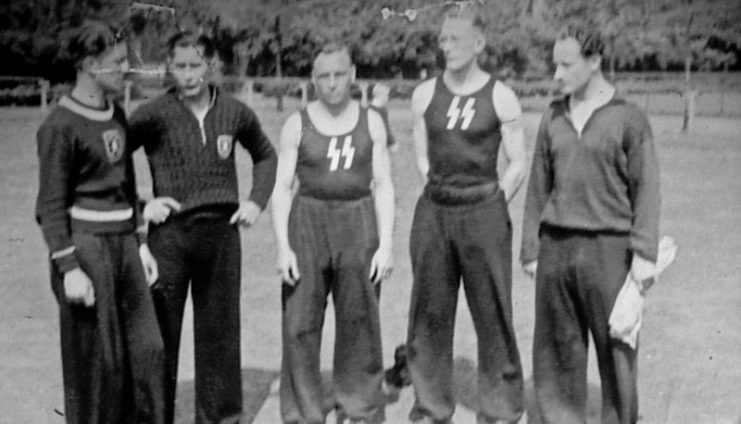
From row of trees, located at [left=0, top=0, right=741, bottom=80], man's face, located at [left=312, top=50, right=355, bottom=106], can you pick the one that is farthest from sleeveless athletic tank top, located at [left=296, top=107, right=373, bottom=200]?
row of trees, located at [left=0, top=0, right=741, bottom=80]

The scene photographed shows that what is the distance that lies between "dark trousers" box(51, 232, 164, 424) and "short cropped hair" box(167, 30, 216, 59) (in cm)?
74

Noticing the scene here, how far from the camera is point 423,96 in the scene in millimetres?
3443

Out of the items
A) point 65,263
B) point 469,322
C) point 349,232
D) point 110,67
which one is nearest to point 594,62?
point 349,232

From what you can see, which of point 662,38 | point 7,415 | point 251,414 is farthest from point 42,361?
point 662,38

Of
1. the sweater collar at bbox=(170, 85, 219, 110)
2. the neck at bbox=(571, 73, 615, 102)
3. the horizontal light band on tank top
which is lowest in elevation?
the horizontal light band on tank top

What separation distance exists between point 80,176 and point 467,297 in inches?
59.8

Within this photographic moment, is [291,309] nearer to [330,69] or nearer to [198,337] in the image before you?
[198,337]

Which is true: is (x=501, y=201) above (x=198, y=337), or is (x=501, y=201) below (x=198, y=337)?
above

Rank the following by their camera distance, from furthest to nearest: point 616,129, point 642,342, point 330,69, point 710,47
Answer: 1. point 710,47
2. point 642,342
3. point 330,69
4. point 616,129

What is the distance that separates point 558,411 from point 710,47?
768cm

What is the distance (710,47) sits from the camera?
9.85 m

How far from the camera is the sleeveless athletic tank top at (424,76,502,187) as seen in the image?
3309 mm

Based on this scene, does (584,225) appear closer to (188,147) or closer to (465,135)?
(465,135)

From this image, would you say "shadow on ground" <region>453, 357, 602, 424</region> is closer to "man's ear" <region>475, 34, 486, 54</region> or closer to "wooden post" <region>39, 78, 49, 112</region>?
"man's ear" <region>475, 34, 486, 54</region>
